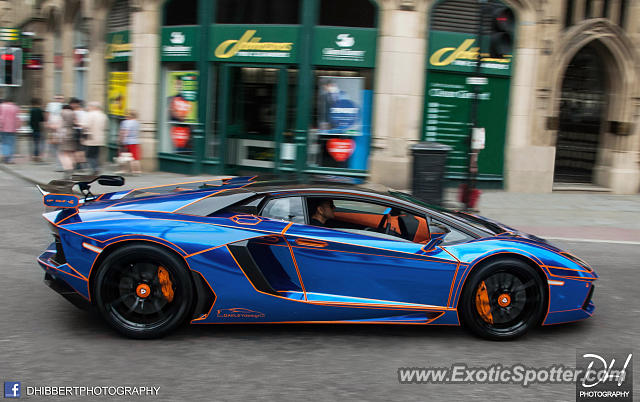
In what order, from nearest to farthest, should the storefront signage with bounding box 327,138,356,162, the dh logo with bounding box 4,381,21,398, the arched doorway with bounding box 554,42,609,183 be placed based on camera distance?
the dh logo with bounding box 4,381,21,398
the storefront signage with bounding box 327,138,356,162
the arched doorway with bounding box 554,42,609,183

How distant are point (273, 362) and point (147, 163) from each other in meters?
13.1

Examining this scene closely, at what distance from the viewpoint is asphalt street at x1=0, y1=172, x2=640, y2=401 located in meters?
4.19

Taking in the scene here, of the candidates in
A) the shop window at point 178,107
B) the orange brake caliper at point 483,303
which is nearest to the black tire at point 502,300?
the orange brake caliper at point 483,303

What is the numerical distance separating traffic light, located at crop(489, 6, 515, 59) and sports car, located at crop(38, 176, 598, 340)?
6209 millimetres

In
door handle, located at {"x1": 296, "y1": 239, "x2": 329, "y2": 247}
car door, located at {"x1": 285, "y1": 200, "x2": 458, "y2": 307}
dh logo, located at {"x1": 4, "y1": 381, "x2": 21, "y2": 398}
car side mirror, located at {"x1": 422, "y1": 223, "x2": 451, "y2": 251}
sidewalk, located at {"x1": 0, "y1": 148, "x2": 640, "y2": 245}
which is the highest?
car side mirror, located at {"x1": 422, "y1": 223, "x2": 451, "y2": 251}

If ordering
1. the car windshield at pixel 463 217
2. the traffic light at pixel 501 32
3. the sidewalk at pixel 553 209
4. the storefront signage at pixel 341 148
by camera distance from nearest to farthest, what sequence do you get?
the car windshield at pixel 463 217, the traffic light at pixel 501 32, the sidewalk at pixel 553 209, the storefront signage at pixel 341 148

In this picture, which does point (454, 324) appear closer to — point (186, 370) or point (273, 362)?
point (273, 362)

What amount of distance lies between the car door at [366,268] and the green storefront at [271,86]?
10.5 metres

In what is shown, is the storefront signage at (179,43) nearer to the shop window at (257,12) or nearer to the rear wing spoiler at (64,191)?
the shop window at (257,12)

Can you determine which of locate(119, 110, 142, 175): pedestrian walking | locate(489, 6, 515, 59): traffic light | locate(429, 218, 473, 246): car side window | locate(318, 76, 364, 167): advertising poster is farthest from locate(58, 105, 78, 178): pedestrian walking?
locate(429, 218, 473, 246): car side window

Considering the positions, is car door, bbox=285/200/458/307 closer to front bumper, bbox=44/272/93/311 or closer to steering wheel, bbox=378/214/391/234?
steering wheel, bbox=378/214/391/234

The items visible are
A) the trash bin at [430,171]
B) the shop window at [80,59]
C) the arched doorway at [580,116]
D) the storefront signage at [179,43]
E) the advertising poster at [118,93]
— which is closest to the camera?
the trash bin at [430,171]

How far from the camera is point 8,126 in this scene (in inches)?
668

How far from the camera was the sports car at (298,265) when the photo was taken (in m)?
4.91
